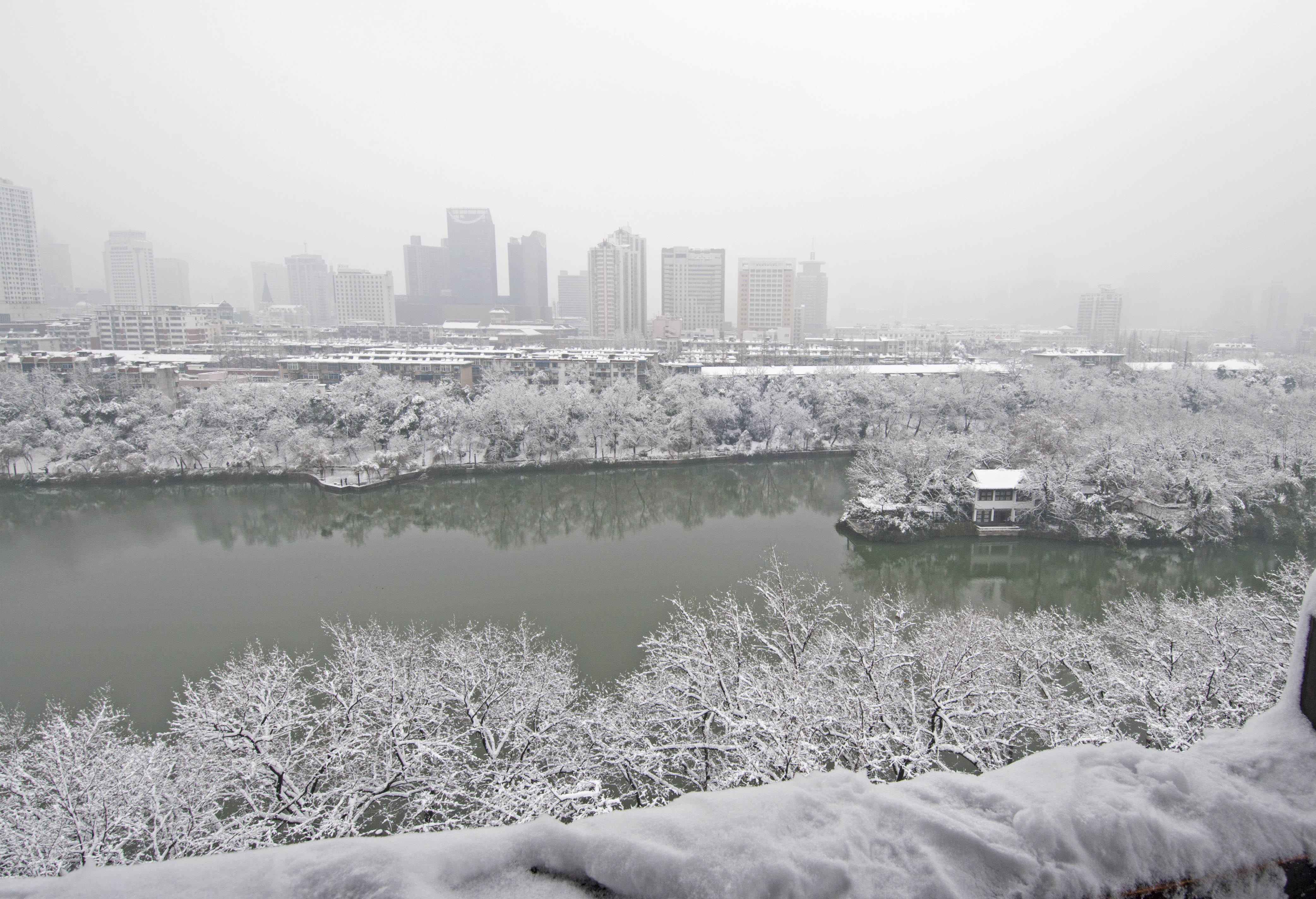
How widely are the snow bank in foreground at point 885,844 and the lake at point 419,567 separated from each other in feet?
16.4

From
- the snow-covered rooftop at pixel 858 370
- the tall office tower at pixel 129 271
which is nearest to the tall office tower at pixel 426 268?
the tall office tower at pixel 129 271

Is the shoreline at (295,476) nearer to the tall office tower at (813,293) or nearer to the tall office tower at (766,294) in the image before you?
the tall office tower at (766,294)

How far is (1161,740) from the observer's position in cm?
336

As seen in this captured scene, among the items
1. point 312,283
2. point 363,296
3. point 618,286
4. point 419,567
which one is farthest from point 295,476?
point 312,283

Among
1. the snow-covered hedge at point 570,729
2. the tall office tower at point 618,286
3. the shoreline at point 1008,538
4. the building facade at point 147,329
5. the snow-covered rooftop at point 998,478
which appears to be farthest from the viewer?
the tall office tower at point 618,286

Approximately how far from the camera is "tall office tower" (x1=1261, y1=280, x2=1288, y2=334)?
1623 inches

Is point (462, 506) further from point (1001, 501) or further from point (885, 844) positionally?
point (885, 844)

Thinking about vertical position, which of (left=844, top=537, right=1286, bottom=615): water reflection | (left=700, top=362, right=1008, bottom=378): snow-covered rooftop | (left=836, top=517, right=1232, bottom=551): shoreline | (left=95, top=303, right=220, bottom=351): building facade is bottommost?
(left=844, top=537, right=1286, bottom=615): water reflection

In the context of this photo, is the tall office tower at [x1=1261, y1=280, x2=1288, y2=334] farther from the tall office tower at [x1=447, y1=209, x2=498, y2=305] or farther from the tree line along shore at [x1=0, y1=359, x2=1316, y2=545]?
the tall office tower at [x1=447, y1=209, x2=498, y2=305]

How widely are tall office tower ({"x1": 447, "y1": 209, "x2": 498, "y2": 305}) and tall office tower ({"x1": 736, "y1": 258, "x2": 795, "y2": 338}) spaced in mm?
27793

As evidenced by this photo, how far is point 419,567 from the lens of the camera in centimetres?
846

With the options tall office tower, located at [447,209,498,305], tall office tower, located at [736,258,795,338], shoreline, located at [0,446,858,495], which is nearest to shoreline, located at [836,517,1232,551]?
shoreline, located at [0,446,858,495]

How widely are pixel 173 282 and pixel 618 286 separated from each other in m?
55.0

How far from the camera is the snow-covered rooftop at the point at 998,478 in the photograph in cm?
955
